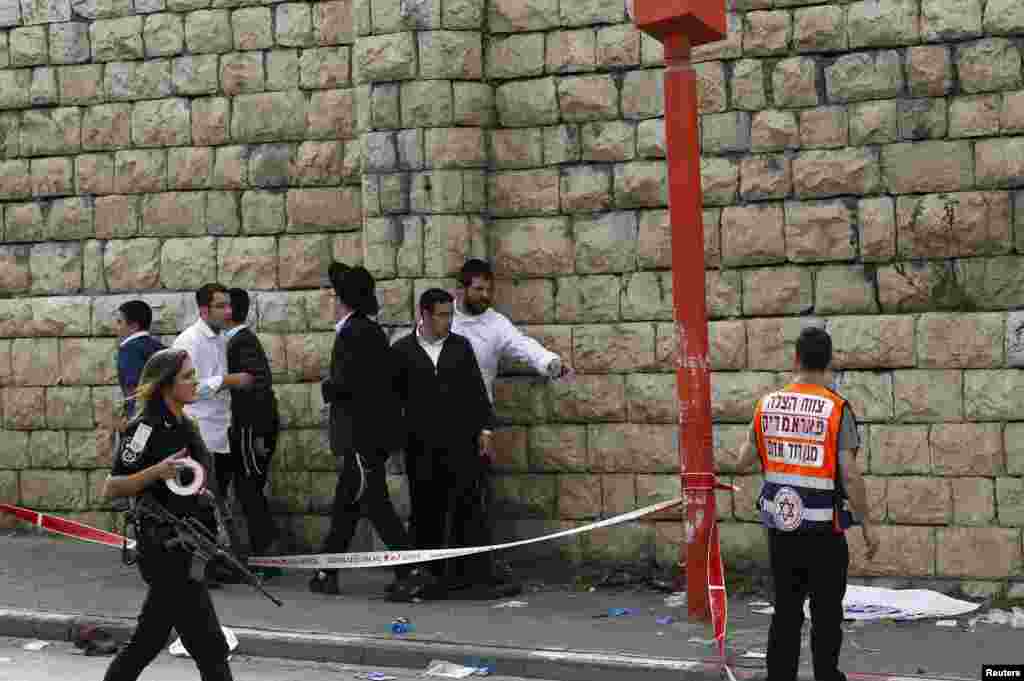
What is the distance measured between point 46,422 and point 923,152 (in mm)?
6913

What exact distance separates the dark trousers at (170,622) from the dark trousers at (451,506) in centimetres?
348

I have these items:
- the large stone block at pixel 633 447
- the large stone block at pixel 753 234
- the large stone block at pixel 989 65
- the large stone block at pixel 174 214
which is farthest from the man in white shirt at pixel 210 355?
the large stone block at pixel 989 65

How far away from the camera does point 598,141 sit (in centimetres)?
1182

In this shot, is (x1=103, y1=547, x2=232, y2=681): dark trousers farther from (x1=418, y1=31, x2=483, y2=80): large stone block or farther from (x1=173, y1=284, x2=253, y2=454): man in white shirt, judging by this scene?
(x1=418, y1=31, x2=483, y2=80): large stone block

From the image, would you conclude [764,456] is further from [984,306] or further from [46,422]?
[46,422]

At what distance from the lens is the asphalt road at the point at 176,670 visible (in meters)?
9.55

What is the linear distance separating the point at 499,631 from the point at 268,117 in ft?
14.9

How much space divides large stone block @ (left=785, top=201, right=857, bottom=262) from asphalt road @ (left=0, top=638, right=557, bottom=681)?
131 inches

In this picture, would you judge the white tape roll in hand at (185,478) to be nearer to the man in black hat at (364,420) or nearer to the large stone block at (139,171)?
the man in black hat at (364,420)

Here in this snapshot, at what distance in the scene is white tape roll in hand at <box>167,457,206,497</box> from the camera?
787 centimetres

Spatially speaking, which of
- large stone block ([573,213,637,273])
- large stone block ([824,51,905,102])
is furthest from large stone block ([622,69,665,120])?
large stone block ([824,51,905,102])

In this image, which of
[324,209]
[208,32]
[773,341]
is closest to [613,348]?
[773,341]

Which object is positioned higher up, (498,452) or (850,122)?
(850,122)

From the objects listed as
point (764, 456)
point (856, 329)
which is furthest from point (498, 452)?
point (764, 456)
